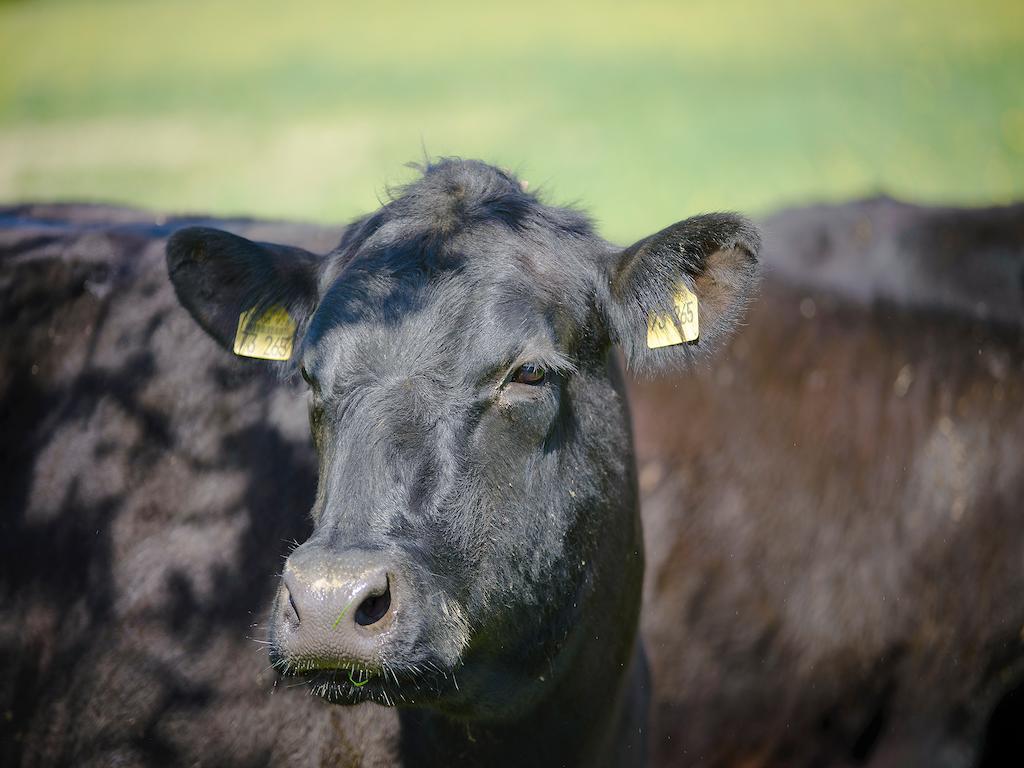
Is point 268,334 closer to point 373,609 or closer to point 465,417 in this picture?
point 465,417

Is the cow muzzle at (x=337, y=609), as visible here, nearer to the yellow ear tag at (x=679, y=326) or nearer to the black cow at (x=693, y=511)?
the black cow at (x=693, y=511)

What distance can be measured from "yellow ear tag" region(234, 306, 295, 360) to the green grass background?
7.50 m

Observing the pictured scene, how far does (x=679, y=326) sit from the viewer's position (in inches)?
147


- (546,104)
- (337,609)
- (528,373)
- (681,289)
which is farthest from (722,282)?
(546,104)

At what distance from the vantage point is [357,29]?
2791 centimetres

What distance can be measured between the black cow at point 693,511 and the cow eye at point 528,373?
1.31m

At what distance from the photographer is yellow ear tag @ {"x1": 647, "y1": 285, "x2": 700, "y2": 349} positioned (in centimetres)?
373

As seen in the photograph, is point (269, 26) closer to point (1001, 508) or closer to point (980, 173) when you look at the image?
point (980, 173)

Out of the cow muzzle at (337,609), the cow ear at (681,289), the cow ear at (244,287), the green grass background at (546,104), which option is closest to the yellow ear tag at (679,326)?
the cow ear at (681,289)

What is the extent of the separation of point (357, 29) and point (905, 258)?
23107 mm

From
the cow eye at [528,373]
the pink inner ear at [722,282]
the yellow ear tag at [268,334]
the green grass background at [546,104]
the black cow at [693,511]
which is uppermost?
the green grass background at [546,104]

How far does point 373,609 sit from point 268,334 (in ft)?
5.11

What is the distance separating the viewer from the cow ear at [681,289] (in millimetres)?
3611

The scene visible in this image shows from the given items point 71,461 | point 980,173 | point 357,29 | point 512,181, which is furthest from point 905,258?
point 357,29
